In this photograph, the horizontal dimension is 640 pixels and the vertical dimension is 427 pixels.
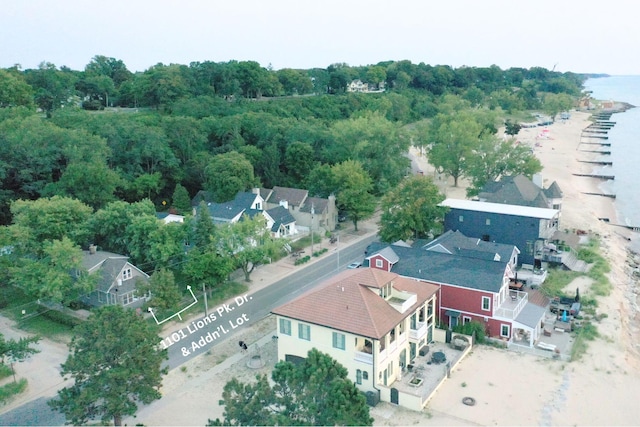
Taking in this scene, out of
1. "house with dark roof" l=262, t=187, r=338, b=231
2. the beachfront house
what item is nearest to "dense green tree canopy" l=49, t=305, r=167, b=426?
the beachfront house

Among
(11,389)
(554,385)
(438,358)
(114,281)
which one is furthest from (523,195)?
(11,389)

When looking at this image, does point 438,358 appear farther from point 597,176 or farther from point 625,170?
point 625,170

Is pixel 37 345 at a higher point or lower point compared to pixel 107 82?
lower

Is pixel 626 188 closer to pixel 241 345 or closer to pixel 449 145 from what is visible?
pixel 449 145

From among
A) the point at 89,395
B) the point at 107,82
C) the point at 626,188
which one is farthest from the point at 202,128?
the point at 626,188

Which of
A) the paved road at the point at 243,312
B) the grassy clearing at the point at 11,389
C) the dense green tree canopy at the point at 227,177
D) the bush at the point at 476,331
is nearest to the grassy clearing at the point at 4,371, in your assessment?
the grassy clearing at the point at 11,389
